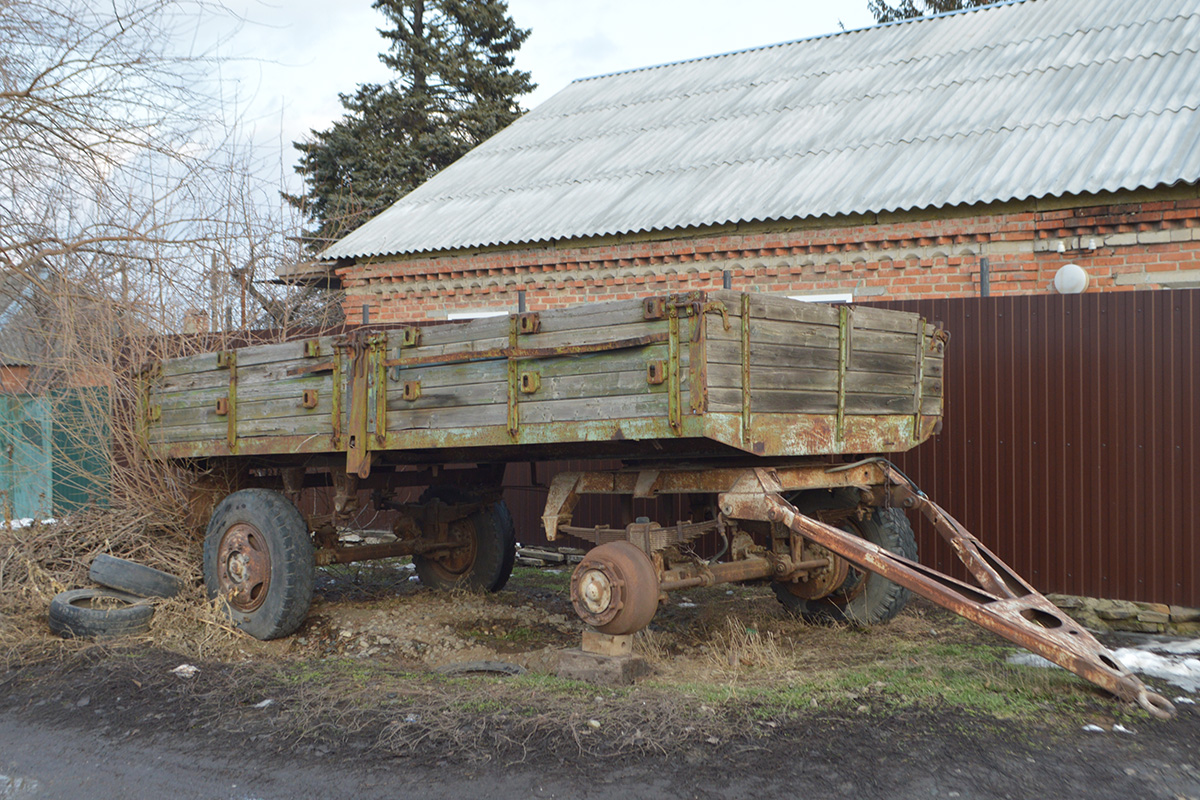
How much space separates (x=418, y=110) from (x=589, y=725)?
72.9 feet

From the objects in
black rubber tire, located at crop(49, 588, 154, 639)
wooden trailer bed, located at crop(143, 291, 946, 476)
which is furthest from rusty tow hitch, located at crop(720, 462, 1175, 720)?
black rubber tire, located at crop(49, 588, 154, 639)

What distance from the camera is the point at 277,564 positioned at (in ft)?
19.2

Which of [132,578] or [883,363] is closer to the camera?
[883,363]

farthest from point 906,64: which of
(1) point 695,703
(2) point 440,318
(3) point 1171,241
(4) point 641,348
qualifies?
(1) point 695,703

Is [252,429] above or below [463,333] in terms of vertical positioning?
below

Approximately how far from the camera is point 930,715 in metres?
4.19

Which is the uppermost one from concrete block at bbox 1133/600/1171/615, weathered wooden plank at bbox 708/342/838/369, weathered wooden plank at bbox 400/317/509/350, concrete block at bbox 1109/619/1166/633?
weathered wooden plank at bbox 400/317/509/350

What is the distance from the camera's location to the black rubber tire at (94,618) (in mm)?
5754

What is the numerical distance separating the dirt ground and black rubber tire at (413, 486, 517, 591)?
138 cm

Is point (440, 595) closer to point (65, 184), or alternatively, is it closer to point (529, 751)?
point (529, 751)

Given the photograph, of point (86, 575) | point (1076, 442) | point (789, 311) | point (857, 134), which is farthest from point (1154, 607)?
point (86, 575)

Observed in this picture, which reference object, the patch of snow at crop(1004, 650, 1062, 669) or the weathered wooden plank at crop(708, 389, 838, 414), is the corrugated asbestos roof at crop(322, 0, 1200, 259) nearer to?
the patch of snow at crop(1004, 650, 1062, 669)

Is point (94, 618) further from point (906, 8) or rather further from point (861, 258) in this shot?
Answer: point (906, 8)

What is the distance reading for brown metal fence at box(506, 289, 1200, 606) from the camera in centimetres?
637
